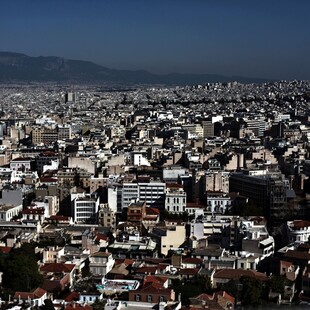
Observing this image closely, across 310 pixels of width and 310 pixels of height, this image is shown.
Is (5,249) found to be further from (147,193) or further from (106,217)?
(147,193)

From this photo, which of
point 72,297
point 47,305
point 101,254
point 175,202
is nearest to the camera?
point 47,305

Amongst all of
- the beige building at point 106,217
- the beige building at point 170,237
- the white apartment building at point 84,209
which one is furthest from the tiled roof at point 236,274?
the white apartment building at point 84,209

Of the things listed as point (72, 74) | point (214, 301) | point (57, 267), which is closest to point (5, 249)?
point (57, 267)

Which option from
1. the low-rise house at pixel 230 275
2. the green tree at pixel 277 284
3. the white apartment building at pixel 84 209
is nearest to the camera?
the green tree at pixel 277 284

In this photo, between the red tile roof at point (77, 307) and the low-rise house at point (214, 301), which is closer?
the red tile roof at point (77, 307)

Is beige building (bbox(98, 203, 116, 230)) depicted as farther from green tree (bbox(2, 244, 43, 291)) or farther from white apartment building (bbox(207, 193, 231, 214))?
green tree (bbox(2, 244, 43, 291))

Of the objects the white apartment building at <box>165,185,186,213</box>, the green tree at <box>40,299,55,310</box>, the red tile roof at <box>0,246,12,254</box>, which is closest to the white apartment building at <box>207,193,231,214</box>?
the white apartment building at <box>165,185,186,213</box>

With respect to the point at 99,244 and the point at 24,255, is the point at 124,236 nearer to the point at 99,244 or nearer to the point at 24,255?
the point at 99,244

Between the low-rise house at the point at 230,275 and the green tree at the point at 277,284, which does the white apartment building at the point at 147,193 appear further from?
the green tree at the point at 277,284
